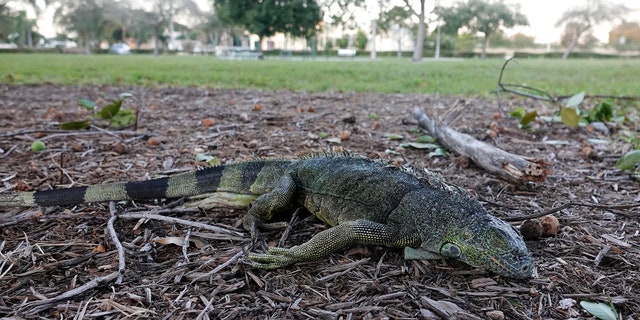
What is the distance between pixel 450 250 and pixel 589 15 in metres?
67.5

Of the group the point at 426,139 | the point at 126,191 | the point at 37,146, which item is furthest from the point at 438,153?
the point at 37,146

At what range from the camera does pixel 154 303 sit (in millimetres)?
2098

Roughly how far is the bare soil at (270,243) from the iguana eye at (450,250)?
81mm

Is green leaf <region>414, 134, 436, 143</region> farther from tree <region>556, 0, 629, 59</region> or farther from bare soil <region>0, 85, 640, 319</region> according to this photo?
tree <region>556, 0, 629, 59</region>

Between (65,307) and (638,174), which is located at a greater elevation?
(638,174)

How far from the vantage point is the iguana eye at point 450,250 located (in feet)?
7.56

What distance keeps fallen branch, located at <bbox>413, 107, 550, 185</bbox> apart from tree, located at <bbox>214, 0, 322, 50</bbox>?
42743mm

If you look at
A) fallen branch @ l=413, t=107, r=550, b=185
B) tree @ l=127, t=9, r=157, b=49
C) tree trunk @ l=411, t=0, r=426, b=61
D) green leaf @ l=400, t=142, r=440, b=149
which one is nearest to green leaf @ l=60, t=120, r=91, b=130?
green leaf @ l=400, t=142, r=440, b=149

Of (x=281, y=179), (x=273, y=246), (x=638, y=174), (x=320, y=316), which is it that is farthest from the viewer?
(x=638, y=174)

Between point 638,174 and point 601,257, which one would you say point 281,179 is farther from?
point 638,174

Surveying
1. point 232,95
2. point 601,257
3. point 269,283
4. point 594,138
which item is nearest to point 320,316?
point 269,283

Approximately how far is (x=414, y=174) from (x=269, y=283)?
1.19m

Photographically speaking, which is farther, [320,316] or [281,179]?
[281,179]

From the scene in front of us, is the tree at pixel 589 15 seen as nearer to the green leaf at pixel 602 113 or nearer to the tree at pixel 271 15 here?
the tree at pixel 271 15
